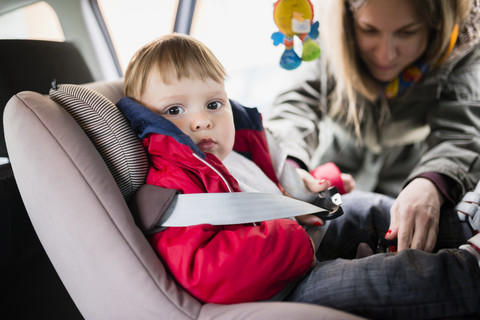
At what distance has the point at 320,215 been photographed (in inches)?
31.1

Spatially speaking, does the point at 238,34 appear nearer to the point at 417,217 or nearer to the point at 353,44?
the point at 353,44

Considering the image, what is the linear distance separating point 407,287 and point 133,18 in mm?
683

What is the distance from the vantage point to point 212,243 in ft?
2.02

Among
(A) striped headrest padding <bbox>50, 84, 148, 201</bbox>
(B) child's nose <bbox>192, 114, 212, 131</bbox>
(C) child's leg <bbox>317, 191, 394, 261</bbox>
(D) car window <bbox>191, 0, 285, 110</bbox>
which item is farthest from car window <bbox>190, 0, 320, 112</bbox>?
(C) child's leg <bbox>317, 191, 394, 261</bbox>

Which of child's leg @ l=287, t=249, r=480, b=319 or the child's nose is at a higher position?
the child's nose

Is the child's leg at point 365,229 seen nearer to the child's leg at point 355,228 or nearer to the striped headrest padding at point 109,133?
the child's leg at point 355,228

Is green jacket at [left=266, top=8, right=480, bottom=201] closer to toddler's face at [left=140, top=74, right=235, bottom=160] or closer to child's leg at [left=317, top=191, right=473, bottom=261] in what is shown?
child's leg at [left=317, top=191, right=473, bottom=261]

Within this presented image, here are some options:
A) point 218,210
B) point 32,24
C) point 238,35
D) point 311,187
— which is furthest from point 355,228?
point 32,24

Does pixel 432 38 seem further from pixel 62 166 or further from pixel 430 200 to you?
pixel 62 166

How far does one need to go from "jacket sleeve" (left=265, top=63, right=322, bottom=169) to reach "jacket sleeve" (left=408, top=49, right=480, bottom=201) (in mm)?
310

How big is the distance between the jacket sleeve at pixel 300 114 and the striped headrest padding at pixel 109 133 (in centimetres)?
50

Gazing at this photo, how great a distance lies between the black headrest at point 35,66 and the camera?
0.70 metres

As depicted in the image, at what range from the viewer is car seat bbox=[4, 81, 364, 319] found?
2.00 feet

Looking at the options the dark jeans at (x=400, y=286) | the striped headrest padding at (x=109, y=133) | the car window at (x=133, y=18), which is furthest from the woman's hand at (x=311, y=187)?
the car window at (x=133, y=18)
